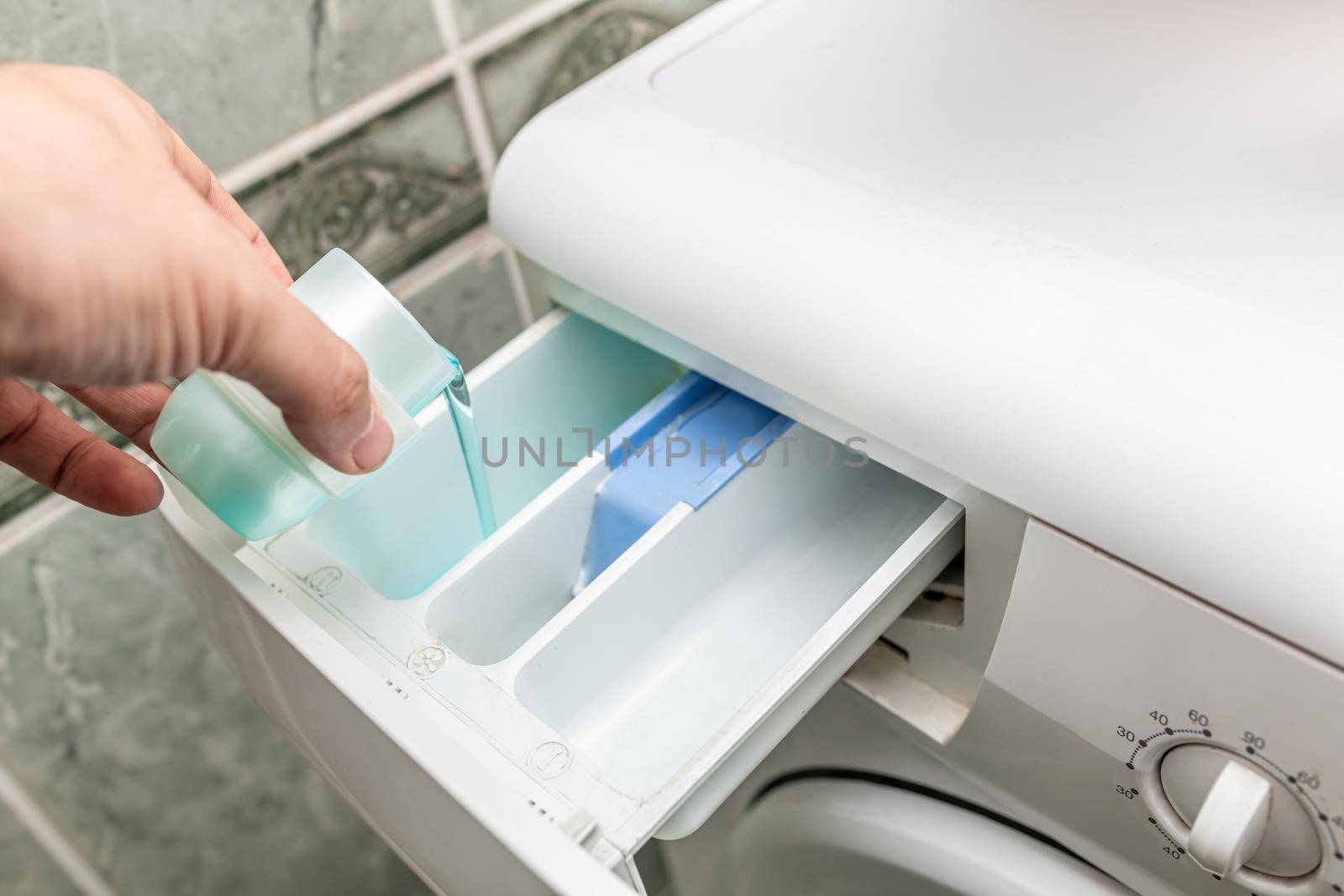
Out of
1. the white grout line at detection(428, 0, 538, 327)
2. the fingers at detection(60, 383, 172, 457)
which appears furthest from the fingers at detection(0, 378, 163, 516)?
the white grout line at detection(428, 0, 538, 327)

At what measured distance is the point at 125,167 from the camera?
0.27 meters

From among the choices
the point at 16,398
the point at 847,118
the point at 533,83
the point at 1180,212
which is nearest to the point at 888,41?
the point at 847,118

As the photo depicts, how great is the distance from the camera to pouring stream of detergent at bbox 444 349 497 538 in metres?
0.43

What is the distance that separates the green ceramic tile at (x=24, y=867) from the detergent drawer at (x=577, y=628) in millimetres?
345

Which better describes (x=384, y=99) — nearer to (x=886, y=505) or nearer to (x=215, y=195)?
(x=215, y=195)

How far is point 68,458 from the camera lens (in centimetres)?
43

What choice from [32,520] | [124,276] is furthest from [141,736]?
[124,276]

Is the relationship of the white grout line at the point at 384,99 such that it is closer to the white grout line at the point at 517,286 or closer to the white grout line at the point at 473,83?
the white grout line at the point at 473,83

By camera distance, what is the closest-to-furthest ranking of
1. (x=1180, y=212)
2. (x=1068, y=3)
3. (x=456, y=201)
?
(x=1180, y=212), (x=1068, y=3), (x=456, y=201)

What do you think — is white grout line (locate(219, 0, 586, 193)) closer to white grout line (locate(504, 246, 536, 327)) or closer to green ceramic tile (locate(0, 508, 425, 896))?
white grout line (locate(504, 246, 536, 327))

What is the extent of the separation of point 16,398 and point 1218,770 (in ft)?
1.52

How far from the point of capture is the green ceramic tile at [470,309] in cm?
72

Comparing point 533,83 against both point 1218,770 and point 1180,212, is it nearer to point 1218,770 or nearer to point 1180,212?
point 1180,212

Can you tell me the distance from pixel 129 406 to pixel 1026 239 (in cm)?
36
